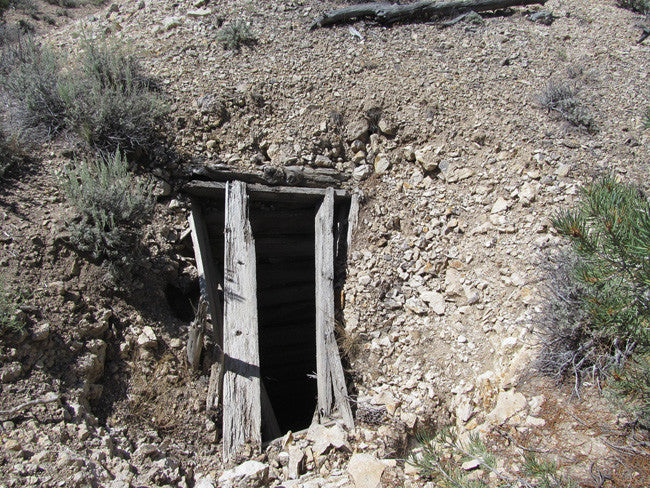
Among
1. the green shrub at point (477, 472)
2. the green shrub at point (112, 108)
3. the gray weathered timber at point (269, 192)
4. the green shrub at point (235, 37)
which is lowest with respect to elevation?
the green shrub at point (477, 472)

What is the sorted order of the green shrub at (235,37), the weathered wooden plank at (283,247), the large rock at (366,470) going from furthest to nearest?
the green shrub at (235,37)
the weathered wooden plank at (283,247)
the large rock at (366,470)

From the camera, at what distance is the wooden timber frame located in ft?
11.7

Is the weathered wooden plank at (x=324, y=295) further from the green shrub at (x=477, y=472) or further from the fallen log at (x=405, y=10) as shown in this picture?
the fallen log at (x=405, y=10)

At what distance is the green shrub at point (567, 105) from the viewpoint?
16.0 ft

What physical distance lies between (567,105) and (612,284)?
3.21m

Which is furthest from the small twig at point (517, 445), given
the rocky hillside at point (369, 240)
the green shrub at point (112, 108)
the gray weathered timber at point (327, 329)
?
the green shrub at point (112, 108)

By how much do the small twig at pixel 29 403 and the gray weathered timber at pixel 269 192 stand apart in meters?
2.15

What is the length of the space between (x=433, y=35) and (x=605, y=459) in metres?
5.41

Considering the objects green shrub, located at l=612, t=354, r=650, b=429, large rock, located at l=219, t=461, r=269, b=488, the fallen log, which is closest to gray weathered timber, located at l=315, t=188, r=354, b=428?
large rock, located at l=219, t=461, r=269, b=488

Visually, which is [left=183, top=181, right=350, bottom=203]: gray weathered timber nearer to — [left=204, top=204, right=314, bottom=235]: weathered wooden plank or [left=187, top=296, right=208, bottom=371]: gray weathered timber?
[left=204, top=204, right=314, bottom=235]: weathered wooden plank

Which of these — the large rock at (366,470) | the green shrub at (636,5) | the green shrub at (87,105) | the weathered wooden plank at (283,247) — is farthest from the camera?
the green shrub at (636,5)

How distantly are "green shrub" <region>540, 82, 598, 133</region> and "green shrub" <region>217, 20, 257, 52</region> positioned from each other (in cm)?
350

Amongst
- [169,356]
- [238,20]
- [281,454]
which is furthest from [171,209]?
[238,20]

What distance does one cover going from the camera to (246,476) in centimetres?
306
